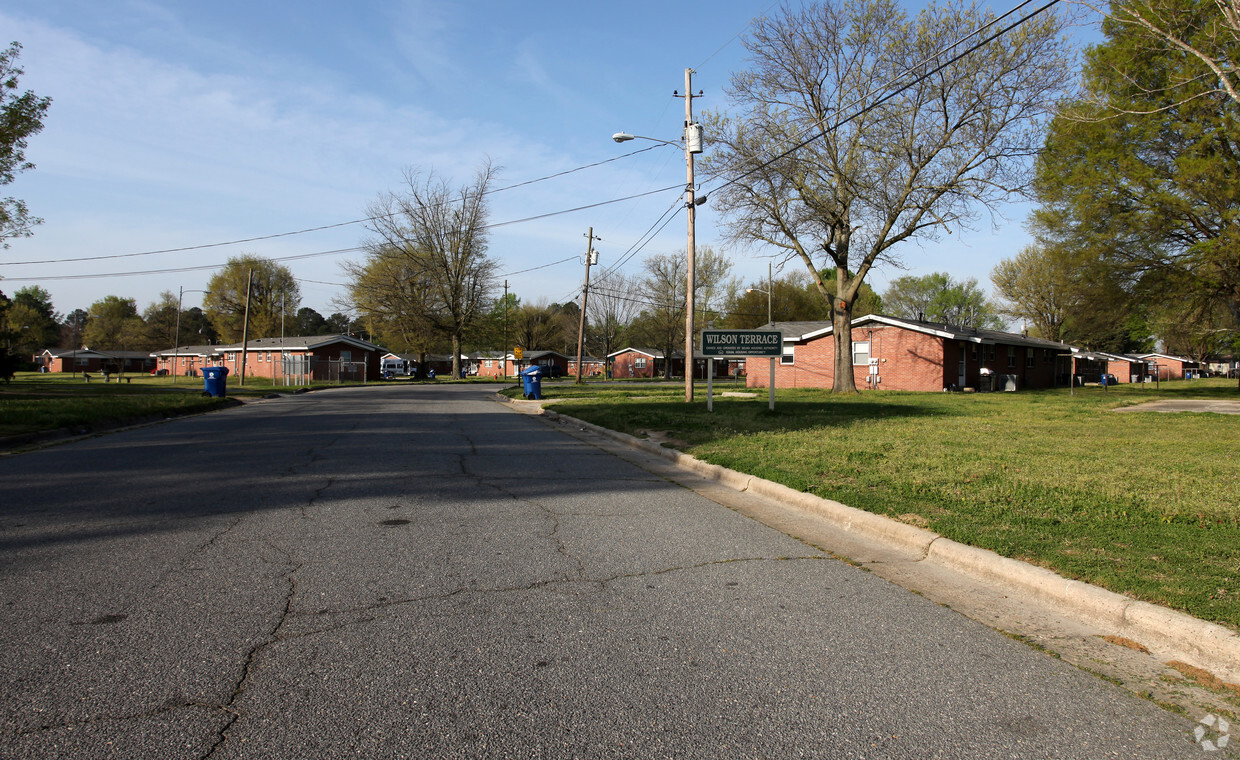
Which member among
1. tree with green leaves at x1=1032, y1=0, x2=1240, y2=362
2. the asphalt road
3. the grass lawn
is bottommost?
the asphalt road

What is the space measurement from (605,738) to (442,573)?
2.33 metres

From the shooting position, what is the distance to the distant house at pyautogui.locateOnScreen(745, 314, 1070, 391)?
106ft

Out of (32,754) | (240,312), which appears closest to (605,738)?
(32,754)

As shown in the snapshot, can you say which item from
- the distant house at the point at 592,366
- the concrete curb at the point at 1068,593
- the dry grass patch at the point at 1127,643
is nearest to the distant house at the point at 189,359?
the distant house at the point at 592,366

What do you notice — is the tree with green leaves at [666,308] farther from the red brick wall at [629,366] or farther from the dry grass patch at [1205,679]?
the dry grass patch at [1205,679]

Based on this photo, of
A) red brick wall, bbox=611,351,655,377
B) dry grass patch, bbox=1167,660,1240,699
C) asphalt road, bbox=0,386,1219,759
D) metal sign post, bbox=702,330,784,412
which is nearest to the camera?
asphalt road, bbox=0,386,1219,759

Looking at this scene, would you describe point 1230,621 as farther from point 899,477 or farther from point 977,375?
point 977,375

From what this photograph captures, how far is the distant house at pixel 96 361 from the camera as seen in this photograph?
79.9m

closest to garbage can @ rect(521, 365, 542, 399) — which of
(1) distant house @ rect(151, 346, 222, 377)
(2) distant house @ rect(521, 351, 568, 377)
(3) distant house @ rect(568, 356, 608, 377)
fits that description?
(2) distant house @ rect(521, 351, 568, 377)

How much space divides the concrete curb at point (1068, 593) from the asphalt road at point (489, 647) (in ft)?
2.28

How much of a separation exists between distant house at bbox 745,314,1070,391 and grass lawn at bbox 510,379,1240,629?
16.1 metres

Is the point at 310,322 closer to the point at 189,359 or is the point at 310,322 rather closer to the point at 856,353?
the point at 189,359

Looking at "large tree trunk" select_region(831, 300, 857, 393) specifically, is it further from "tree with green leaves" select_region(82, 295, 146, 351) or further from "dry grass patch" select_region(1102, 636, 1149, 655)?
"tree with green leaves" select_region(82, 295, 146, 351)

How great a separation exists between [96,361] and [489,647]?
99.3 m
